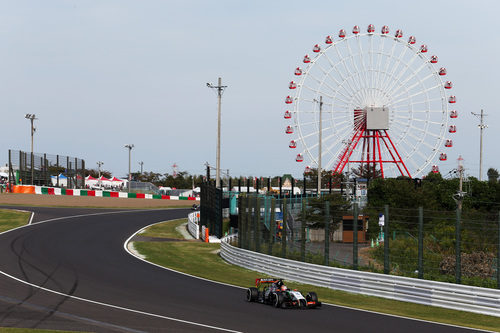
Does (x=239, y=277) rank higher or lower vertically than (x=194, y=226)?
lower

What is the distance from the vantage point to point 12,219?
45.9 m

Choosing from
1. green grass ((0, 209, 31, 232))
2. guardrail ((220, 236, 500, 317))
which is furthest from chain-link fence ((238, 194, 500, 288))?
green grass ((0, 209, 31, 232))

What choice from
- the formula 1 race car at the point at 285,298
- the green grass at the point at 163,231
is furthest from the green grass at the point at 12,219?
the formula 1 race car at the point at 285,298

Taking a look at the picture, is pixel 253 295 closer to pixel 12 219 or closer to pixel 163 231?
pixel 163 231

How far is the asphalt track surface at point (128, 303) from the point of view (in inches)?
594

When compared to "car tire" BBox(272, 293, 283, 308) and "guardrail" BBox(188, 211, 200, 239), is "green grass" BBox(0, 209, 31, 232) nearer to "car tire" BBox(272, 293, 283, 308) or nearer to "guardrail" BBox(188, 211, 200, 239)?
"guardrail" BBox(188, 211, 200, 239)

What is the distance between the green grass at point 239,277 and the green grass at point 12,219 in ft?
28.5

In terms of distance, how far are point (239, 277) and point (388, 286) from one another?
6552mm

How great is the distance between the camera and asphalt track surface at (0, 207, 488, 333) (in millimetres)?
15078

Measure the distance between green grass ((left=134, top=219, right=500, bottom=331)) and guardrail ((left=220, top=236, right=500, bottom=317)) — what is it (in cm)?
25

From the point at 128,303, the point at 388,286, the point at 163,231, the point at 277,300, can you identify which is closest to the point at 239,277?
the point at 388,286

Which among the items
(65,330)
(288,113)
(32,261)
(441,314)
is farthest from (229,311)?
(288,113)

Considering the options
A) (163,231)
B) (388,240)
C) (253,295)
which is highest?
(388,240)

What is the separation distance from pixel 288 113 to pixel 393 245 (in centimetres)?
4830
